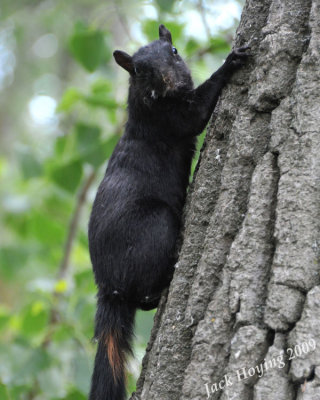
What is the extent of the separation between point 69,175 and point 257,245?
6.01ft

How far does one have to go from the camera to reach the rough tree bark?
4.09 ft

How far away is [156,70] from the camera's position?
2611 millimetres

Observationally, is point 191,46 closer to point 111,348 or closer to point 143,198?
point 143,198

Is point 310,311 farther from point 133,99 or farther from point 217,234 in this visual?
point 133,99

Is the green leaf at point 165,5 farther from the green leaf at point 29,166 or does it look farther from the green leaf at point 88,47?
the green leaf at point 29,166

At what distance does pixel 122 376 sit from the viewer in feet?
6.53

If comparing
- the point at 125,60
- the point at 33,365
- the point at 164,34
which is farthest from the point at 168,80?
the point at 33,365

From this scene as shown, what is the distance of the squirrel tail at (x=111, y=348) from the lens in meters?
1.95

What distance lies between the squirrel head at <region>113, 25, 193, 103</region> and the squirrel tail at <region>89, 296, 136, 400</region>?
1.01 meters

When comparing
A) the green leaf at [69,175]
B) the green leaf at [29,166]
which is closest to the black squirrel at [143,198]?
the green leaf at [69,175]

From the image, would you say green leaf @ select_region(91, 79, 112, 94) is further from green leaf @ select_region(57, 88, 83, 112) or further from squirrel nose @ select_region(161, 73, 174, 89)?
squirrel nose @ select_region(161, 73, 174, 89)

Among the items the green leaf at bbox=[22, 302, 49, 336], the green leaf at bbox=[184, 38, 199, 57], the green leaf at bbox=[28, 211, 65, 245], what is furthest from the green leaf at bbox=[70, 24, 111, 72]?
the green leaf at bbox=[22, 302, 49, 336]

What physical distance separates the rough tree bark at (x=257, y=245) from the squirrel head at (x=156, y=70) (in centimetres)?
82

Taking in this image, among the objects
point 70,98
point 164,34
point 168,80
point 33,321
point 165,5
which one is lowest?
point 33,321
